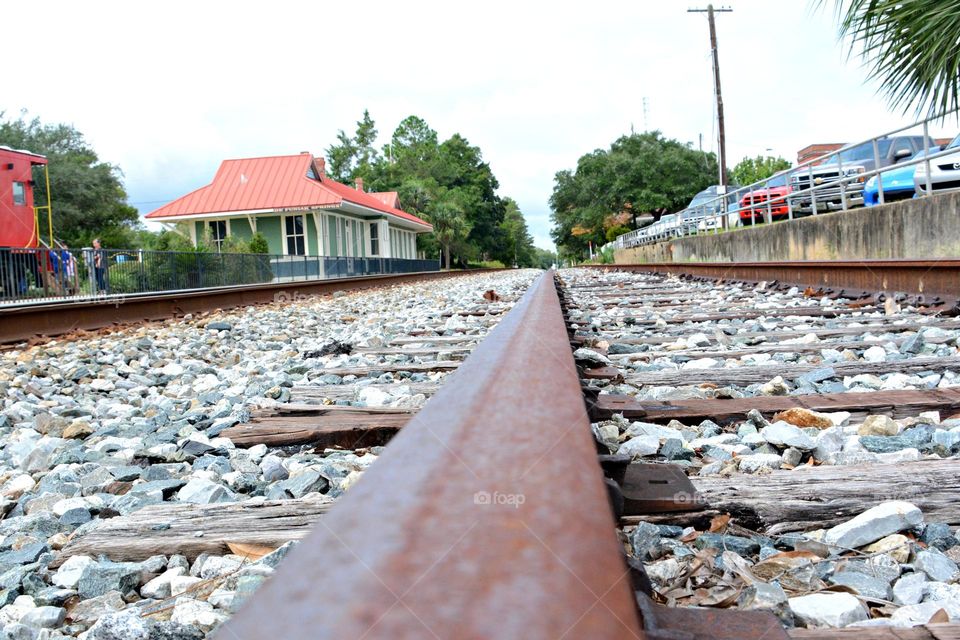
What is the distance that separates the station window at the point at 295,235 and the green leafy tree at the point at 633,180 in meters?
31.8

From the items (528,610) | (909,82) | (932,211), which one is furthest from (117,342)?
(909,82)

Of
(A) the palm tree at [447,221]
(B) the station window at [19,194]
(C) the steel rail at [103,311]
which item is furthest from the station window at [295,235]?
(A) the palm tree at [447,221]

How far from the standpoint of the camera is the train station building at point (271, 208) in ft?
94.9

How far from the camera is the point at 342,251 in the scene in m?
33.0

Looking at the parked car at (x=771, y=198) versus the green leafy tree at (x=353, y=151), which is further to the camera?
the green leafy tree at (x=353, y=151)

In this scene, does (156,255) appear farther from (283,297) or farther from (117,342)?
(117,342)

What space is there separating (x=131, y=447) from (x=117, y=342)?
14.3 feet

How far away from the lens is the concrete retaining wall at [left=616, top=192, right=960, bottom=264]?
6.54 metres

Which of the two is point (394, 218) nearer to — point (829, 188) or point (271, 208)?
point (271, 208)

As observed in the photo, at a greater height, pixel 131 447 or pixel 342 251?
pixel 342 251

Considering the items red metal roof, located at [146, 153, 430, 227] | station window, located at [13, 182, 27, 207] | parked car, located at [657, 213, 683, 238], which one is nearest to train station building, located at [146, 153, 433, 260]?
red metal roof, located at [146, 153, 430, 227]
